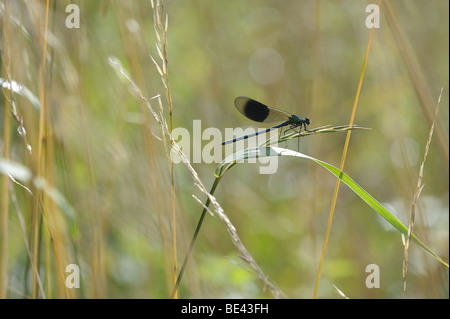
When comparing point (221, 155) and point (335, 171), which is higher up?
point (221, 155)

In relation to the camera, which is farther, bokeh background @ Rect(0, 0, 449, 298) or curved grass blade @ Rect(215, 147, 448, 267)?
bokeh background @ Rect(0, 0, 449, 298)

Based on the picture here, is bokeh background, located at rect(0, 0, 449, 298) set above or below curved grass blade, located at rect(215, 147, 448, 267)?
above

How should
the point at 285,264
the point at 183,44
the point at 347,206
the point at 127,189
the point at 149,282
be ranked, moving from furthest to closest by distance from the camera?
the point at 183,44
the point at 347,206
the point at 285,264
the point at 127,189
the point at 149,282

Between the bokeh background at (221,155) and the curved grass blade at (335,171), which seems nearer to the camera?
the curved grass blade at (335,171)

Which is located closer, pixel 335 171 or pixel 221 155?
pixel 335 171

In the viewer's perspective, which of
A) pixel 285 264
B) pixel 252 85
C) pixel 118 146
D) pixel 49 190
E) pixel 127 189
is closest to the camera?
pixel 49 190

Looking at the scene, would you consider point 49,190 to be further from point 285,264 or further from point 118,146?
point 285,264
